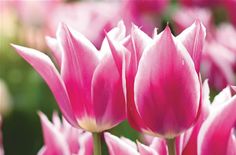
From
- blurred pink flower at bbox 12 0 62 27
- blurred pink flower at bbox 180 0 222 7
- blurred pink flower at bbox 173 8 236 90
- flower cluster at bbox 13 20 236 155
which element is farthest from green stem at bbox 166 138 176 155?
blurred pink flower at bbox 12 0 62 27

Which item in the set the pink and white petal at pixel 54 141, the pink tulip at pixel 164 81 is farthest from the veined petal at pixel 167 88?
the pink and white petal at pixel 54 141

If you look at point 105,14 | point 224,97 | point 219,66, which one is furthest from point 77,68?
point 105,14

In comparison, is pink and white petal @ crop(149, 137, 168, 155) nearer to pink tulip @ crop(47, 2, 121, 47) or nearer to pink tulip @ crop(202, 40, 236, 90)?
pink tulip @ crop(202, 40, 236, 90)

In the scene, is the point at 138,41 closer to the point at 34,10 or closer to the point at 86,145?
the point at 86,145

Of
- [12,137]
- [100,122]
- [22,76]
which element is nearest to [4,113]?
[12,137]

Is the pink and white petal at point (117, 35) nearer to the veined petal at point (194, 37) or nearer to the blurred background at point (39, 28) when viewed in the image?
Answer: the veined petal at point (194, 37)

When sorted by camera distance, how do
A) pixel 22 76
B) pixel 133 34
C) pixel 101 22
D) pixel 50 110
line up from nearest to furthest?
1. pixel 133 34
2. pixel 101 22
3. pixel 50 110
4. pixel 22 76

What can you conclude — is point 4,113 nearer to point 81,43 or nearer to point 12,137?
point 12,137
